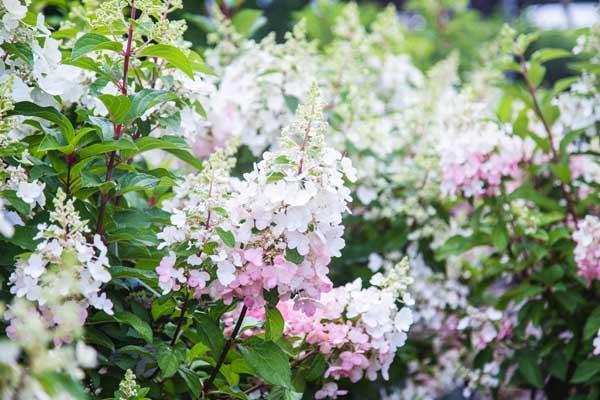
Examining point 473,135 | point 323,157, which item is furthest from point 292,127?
→ point 473,135

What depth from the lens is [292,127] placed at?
1580mm

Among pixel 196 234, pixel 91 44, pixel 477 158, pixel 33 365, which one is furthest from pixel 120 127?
pixel 477 158

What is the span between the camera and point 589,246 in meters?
2.23

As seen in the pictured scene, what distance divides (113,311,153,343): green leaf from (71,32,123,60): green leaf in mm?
545

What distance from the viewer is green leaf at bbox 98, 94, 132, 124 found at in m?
1.58

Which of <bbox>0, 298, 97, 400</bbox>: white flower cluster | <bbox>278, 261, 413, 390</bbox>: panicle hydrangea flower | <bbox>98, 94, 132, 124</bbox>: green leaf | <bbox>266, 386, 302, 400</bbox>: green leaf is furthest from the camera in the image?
<bbox>278, 261, 413, 390</bbox>: panicle hydrangea flower

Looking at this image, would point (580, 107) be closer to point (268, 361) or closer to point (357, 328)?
point (357, 328)

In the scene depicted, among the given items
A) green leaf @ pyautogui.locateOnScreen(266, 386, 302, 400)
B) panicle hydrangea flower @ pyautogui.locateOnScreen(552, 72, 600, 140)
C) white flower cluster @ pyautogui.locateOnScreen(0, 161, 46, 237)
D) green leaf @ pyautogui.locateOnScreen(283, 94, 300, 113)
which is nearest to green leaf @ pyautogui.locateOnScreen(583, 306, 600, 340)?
panicle hydrangea flower @ pyautogui.locateOnScreen(552, 72, 600, 140)

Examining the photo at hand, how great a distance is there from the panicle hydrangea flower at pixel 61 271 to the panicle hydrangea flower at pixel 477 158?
4.71 feet

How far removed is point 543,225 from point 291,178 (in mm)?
1451

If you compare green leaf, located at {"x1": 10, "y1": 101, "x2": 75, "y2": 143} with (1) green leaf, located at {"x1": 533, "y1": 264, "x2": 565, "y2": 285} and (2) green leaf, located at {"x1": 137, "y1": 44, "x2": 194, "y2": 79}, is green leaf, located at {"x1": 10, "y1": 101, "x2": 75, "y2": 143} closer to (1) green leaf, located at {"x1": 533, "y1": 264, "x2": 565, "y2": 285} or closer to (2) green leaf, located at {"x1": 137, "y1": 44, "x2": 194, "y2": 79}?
(2) green leaf, located at {"x1": 137, "y1": 44, "x2": 194, "y2": 79}

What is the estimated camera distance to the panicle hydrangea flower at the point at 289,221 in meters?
1.48

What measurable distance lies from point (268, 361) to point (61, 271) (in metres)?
0.50

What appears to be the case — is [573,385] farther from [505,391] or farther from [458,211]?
[458,211]
